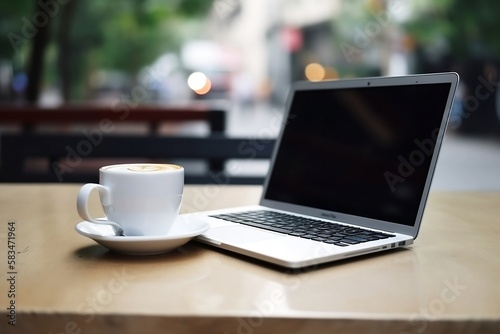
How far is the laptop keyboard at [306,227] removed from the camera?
2.52ft

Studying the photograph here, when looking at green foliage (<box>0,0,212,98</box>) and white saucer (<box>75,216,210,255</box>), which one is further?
green foliage (<box>0,0,212,98</box>)

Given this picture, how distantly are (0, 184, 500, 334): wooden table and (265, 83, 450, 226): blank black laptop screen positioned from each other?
9cm

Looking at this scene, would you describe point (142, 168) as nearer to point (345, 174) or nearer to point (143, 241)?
point (143, 241)

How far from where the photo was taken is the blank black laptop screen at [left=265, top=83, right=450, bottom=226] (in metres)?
0.83

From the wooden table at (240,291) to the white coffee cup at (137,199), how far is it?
4cm

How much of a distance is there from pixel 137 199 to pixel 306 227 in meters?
0.26
